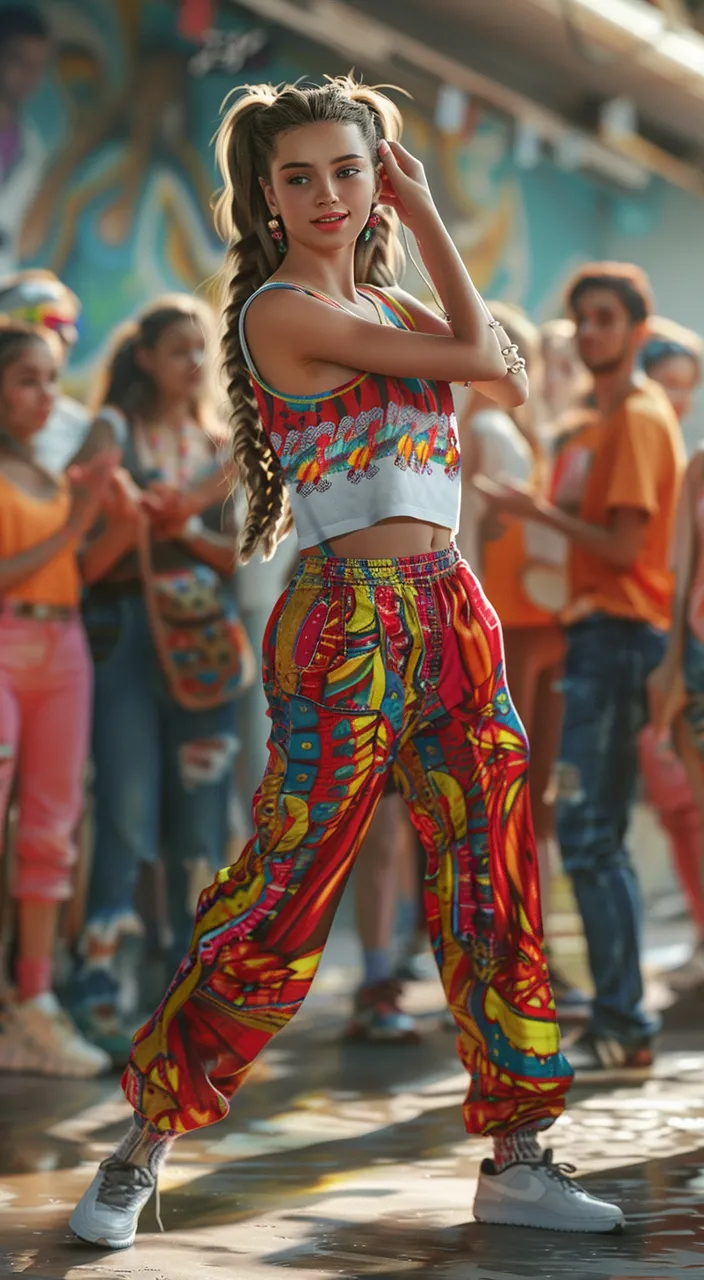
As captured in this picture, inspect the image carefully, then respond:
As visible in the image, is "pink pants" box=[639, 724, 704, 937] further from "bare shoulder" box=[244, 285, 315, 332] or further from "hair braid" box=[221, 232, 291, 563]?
"bare shoulder" box=[244, 285, 315, 332]

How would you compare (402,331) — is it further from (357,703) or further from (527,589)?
(527,589)

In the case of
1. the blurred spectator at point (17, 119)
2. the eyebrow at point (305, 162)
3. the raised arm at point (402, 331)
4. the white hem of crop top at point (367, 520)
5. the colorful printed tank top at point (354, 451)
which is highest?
the blurred spectator at point (17, 119)

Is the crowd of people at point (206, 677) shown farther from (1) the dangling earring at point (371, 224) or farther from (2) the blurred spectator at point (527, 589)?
(1) the dangling earring at point (371, 224)

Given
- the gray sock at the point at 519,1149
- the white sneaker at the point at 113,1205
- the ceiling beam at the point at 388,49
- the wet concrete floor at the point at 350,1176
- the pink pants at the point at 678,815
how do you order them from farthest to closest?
1. the ceiling beam at the point at 388,49
2. the pink pants at the point at 678,815
3. the gray sock at the point at 519,1149
4. the white sneaker at the point at 113,1205
5. the wet concrete floor at the point at 350,1176

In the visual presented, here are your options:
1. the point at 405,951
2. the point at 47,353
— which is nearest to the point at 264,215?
the point at 47,353

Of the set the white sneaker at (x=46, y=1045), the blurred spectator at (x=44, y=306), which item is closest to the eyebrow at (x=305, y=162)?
the blurred spectator at (x=44, y=306)

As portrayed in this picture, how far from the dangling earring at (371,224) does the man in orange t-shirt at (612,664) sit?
1.35 meters

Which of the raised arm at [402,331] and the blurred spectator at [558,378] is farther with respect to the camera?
the blurred spectator at [558,378]

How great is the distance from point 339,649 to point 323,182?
73 centimetres

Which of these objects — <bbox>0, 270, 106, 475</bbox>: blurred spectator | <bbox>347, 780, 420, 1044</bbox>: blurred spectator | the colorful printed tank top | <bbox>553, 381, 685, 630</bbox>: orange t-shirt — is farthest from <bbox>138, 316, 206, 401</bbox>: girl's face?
the colorful printed tank top

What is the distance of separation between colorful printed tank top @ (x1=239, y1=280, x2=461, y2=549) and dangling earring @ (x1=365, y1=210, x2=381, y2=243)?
0.26m

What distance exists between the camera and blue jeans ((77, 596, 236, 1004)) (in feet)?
15.6

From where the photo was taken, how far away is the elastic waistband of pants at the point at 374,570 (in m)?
2.96

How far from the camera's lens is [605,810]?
4480mm
